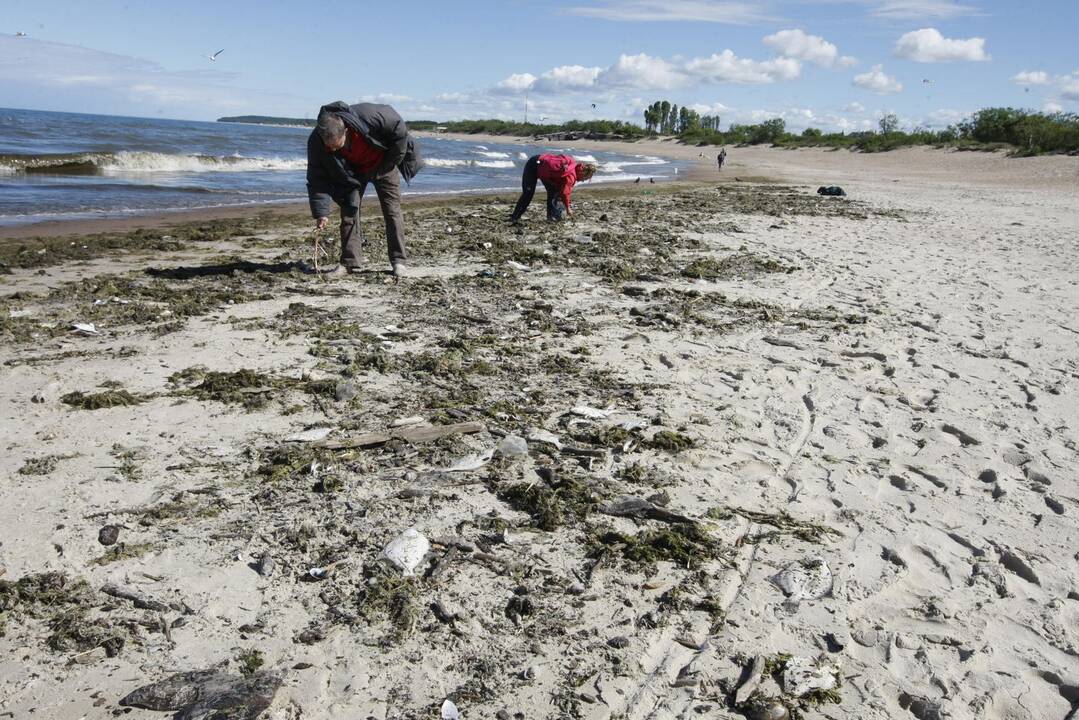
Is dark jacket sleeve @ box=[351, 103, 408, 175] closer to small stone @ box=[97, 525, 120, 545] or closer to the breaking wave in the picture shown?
small stone @ box=[97, 525, 120, 545]

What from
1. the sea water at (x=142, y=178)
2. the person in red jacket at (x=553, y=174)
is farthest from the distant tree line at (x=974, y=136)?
the person in red jacket at (x=553, y=174)

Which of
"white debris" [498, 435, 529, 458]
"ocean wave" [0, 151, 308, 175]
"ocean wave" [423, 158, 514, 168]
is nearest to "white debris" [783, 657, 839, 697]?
"white debris" [498, 435, 529, 458]

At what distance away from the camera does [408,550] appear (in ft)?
9.71

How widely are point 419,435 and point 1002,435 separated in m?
3.22

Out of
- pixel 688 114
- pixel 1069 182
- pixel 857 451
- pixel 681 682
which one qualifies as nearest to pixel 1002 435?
pixel 857 451

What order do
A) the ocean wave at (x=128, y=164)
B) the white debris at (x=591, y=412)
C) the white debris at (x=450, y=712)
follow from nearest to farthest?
the white debris at (x=450, y=712), the white debris at (x=591, y=412), the ocean wave at (x=128, y=164)

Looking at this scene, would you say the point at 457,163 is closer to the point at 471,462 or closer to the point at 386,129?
the point at 386,129

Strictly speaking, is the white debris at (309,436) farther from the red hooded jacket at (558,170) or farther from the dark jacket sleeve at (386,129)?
the red hooded jacket at (558,170)

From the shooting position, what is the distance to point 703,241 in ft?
34.3

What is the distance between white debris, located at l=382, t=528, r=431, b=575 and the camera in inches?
113

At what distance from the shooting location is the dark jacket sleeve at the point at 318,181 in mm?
7020

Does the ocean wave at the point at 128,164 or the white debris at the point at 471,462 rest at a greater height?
the ocean wave at the point at 128,164

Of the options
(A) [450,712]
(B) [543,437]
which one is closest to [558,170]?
(B) [543,437]

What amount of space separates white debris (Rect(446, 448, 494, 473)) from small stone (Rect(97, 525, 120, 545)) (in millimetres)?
1378
